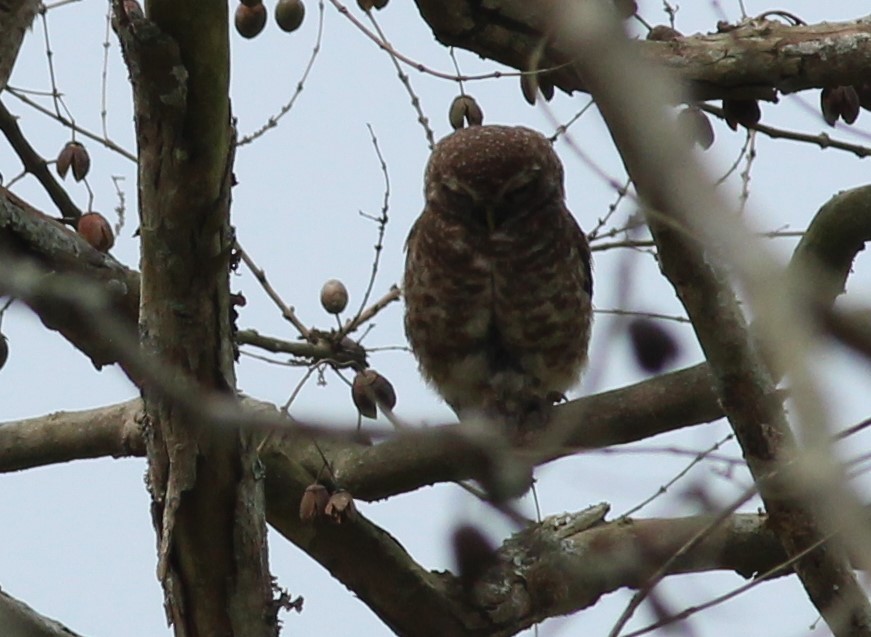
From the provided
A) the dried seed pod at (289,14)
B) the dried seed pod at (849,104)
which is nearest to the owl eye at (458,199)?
the dried seed pod at (289,14)

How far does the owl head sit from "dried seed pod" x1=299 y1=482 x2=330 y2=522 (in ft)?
5.44

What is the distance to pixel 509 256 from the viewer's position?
4.61 meters

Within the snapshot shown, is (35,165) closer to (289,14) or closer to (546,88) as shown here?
(289,14)

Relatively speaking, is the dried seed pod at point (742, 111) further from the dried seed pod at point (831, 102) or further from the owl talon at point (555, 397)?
the owl talon at point (555, 397)

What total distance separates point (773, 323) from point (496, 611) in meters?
2.52

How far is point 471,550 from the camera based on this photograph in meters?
2.43

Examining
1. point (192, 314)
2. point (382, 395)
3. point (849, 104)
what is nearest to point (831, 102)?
point (849, 104)

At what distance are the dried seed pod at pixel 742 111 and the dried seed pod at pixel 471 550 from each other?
1268mm

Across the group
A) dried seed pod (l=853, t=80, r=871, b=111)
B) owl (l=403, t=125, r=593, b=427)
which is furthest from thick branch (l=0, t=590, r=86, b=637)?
dried seed pod (l=853, t=80, r=871, b=111)

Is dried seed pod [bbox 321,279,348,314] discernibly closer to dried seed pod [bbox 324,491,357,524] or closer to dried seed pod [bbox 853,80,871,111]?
dried seed pod [bbox 324,491,357,524]

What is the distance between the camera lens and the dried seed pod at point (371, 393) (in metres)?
3.40

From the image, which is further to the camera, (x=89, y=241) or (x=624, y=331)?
(x=89, y=241)

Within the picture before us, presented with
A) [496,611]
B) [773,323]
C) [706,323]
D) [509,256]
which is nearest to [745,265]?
[773,323]

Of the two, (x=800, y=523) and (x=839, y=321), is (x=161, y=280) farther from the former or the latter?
(x=839, y=321)
